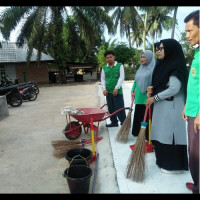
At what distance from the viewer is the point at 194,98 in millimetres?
1854

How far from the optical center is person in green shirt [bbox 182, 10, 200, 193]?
69.7 inches

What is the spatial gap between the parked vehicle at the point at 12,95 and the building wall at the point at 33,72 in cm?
1190

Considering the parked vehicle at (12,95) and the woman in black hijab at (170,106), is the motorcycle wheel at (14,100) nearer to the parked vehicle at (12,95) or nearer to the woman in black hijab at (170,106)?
the parked vehicle at (12,95)

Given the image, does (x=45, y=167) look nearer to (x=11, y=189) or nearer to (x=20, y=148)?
(x=11, y=189)

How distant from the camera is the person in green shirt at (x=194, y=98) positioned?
1.77 m

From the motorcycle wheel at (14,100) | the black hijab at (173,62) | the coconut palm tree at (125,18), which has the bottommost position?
the motorcycle wheel at (14,100)

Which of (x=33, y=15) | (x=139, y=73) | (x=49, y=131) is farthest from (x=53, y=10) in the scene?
(x=139, y=73)

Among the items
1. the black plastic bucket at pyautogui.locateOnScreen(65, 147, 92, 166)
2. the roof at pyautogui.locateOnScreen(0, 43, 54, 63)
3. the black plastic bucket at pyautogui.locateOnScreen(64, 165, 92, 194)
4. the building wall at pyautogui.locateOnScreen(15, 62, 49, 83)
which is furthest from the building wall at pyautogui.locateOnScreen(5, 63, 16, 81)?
the black plastic bucket at pyautogui.locateOnScreen(64, 165, 92, 194)

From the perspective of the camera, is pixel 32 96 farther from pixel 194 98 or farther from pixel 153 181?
pixel 194 98

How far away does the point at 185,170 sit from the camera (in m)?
2.52

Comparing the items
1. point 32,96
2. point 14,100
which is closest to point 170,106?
point 14,100

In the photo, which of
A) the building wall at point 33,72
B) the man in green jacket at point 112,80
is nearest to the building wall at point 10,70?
the building wall at point 33,72

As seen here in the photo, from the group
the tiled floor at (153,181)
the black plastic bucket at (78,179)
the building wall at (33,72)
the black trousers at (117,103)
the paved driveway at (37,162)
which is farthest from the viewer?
the building wall at (33,72)

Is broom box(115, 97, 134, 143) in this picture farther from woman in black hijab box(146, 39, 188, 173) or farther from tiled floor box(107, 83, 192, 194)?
woman in black hijab box(146, 39, 188, 173)
